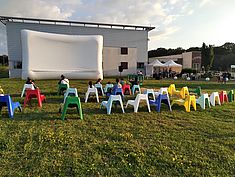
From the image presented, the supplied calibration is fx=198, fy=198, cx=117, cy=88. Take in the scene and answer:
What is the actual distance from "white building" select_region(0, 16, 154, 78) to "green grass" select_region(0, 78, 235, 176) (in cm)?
2108

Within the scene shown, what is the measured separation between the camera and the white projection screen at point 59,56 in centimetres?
1714

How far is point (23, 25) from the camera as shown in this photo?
2427cm

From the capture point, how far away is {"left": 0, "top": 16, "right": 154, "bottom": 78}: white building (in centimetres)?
2414

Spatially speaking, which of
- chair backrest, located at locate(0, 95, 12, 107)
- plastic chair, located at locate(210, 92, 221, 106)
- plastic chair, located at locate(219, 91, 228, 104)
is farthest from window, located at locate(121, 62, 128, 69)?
chair backrest, located at locate(0, 95, 12, 107)

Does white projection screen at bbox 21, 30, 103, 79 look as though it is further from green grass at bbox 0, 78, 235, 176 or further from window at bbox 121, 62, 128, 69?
green grass at bbox 0, 78, 235, 176

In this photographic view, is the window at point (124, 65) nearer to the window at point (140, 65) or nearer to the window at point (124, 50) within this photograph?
the window at point (124, 50)

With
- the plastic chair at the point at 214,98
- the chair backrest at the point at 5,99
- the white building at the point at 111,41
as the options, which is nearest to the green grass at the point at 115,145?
the chair backrest at the point at 5,99

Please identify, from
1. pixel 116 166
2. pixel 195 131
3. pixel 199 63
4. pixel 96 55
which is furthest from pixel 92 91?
pixel 199 63

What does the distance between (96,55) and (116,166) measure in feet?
52.9

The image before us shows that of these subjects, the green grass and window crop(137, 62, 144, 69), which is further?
window crop(137, 62, 144, 69)

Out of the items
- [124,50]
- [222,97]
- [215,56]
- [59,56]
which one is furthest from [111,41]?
[215,56]

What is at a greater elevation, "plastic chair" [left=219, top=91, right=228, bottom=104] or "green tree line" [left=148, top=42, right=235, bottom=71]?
"green tree line" [left=148, top=42, right=235, bottom=71]

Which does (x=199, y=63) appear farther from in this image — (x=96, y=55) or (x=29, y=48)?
(x=29, y=48)

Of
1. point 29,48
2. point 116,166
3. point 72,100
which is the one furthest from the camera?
point 29,48
